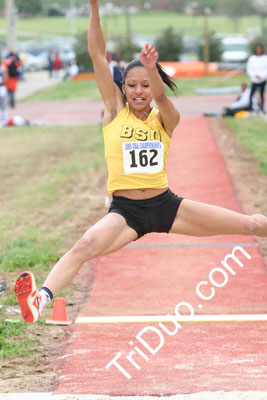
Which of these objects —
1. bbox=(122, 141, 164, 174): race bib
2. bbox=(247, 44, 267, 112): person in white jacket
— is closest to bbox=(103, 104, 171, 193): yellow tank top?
bbox=(122, 141, 164, 174): race bib

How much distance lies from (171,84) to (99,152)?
12054 millimetres

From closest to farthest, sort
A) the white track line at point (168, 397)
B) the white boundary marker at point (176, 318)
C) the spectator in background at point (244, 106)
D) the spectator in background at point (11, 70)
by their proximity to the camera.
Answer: the white track line at point (168, 397) < the white boundary marker at point (176, 318) < the spectator in background at point (244, 106) < the spectator in background at point (11, 70)

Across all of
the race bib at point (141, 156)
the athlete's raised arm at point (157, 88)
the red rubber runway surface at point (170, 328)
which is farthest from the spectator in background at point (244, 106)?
the race bib at point (141, 156)

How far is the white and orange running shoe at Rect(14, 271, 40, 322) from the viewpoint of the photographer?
5.42m

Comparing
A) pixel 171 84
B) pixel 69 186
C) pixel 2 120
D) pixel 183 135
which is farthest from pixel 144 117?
pixel 2 120

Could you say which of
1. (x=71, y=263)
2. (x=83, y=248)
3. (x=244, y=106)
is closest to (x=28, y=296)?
(x=71, y=263)

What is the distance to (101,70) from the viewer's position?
6004 mm

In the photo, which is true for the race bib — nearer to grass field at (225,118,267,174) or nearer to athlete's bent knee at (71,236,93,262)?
athlete's bent knee at (71,236,93,262)

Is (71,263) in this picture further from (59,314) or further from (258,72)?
(258,72)

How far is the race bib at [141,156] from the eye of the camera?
5.82 metres

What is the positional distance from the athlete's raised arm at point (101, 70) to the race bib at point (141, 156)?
32 centimetres

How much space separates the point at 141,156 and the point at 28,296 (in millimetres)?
1325

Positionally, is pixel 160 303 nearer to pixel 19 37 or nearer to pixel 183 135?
pixel 183 135

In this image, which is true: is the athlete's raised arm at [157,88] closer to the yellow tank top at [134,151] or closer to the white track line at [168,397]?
the yellow tank top at [134,151]
